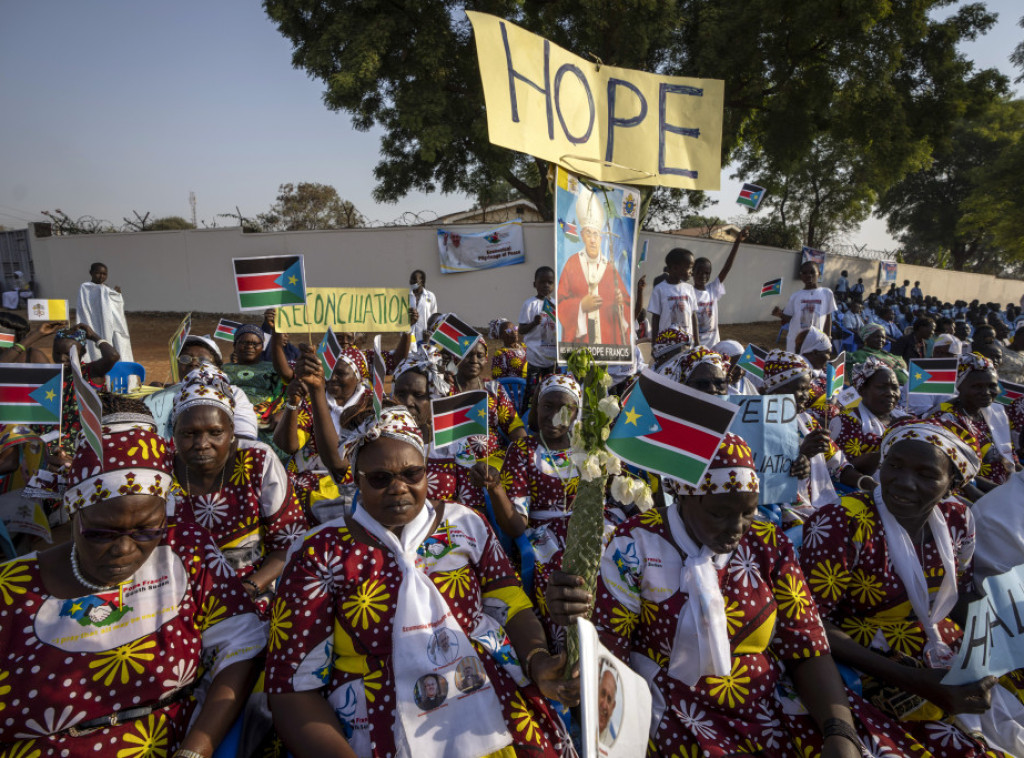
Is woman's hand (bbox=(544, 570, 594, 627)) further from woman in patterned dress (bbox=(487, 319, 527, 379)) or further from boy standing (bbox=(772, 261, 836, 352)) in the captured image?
boy standing (bbox=(772, 261, 836, 352))

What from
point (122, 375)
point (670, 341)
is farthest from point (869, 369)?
point (122, 375)

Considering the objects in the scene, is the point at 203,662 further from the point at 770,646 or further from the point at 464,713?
the point at 770,646

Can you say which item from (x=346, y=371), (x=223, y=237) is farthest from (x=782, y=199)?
(x=346, y=371)

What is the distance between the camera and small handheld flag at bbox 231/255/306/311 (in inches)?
173

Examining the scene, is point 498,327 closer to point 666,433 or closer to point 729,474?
point 729,474

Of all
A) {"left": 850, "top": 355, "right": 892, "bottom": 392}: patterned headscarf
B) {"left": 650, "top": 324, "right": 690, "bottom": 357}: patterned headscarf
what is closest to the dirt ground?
{"left": 650, "top": 324, "right": 690, "bottom": 357}: patterned headscarf

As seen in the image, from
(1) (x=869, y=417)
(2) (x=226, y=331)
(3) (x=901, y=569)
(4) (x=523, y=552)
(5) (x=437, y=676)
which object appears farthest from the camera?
(2) (x=226, y=331)

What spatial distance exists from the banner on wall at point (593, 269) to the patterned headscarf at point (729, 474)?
2.05 feet

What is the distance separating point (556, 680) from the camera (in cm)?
188

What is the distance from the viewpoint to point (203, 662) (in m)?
2.09

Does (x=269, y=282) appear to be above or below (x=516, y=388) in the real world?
above

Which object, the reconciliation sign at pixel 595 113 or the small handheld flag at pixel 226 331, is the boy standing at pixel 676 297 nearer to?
the reconciliation sign at pixel 595 113

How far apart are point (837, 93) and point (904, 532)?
1723 centimetres

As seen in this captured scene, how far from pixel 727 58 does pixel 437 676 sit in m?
17.4
